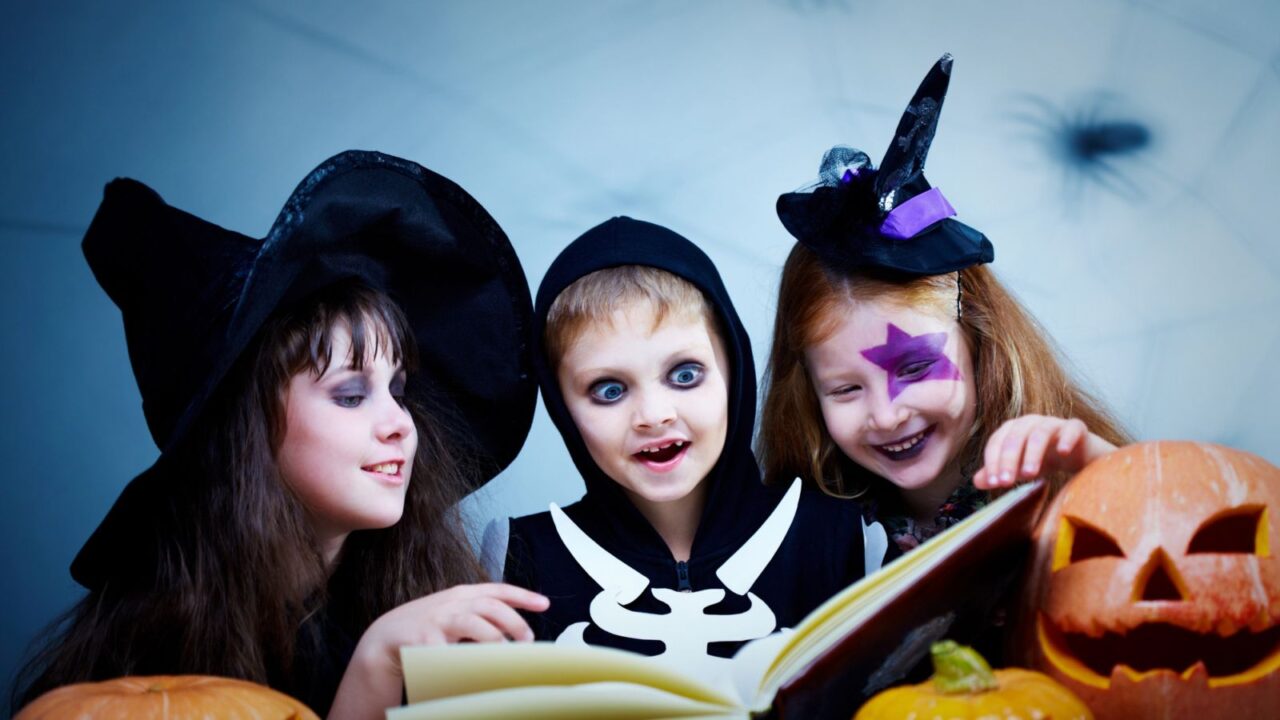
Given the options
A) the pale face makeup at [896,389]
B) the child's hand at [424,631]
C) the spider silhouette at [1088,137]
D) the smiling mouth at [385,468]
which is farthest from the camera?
the spider silhouette at [1088,137]

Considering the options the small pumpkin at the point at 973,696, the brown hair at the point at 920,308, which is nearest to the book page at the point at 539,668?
the small pumpkin at the point at 973,696

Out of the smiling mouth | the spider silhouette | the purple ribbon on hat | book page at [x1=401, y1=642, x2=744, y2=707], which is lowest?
book page at [x1=401, y1=642, x2=744, y2=707]

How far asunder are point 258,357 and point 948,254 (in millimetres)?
1064

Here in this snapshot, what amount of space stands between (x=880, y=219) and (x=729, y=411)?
40 centimetres

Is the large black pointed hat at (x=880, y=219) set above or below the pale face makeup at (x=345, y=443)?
above

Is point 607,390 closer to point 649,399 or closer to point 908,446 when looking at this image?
point 649,399

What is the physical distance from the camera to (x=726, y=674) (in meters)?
1.08

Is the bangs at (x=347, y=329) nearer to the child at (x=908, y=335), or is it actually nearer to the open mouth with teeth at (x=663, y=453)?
the open mouth with teeth at (x=663, y=453)

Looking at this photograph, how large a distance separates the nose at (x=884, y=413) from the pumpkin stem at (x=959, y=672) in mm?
826

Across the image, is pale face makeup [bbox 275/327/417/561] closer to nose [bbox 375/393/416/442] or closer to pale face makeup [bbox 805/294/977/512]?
nose [bbox 375/393/416/442]

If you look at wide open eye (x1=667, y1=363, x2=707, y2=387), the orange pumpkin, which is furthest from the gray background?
the orange pumpkin

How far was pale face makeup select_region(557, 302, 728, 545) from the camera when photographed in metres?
1.67

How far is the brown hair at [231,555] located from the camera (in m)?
1.49

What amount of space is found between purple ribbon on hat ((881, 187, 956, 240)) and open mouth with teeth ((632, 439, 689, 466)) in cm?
50
